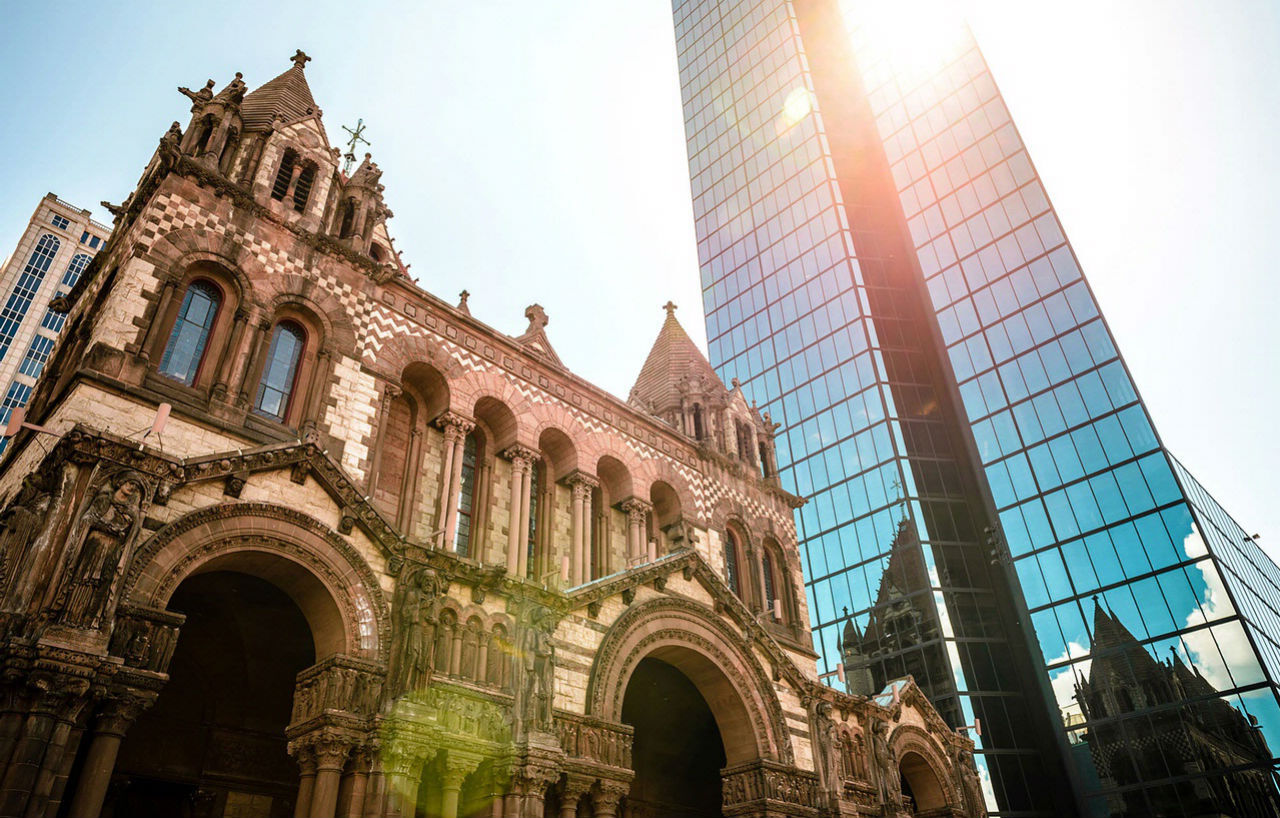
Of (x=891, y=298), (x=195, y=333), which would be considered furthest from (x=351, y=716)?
(x=891, y=298)

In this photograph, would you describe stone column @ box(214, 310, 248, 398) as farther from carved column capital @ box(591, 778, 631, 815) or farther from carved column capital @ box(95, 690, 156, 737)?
carved column capital @ box(591, 778, 631, 815)

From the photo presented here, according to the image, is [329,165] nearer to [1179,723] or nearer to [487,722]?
[487,722]

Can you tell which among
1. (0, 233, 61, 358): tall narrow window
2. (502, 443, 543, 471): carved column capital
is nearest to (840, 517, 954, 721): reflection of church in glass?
(502, 443, 543, 471): carved column capital

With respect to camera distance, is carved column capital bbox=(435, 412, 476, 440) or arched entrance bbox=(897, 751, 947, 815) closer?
Answer: carved column capital bbox=(435, 412, 476, 440)

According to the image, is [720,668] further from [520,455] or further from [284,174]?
[284,174]

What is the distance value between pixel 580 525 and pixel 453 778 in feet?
31.0

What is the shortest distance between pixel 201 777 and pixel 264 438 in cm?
636

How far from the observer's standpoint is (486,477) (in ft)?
70.7

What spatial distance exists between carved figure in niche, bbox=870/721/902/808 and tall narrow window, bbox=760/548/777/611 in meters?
5.28

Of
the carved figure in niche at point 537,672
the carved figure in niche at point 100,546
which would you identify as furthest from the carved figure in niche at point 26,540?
the carved figure in niche at point 537,672

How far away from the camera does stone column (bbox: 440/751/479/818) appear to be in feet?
43.6

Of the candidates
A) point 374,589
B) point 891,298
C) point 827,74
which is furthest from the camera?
point 827,74

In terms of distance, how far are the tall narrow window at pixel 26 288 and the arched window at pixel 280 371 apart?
238 feet

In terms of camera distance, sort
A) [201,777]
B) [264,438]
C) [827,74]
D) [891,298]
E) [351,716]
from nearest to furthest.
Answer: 1. [351,716]
2. [201,777]
3. [264,438]
4. [891,298]
5. [827,74]
